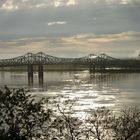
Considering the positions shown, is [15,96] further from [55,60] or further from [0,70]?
[0,70]

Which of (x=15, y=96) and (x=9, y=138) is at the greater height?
(x=15, y=96)

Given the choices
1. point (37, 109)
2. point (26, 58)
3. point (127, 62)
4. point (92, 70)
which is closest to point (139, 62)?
point (127, 62)

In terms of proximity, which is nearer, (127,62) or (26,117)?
(26,117)

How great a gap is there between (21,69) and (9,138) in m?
165

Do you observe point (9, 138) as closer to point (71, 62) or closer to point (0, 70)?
point (71, 62)

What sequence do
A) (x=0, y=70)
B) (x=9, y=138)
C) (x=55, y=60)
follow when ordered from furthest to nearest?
(x=0, y=70) < (x=55, y=60) < (x=9, y=138)

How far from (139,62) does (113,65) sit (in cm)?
901

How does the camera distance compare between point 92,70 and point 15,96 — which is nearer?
point 15,96

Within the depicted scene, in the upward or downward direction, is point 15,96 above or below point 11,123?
above

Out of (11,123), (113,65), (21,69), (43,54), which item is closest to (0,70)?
(21,69)

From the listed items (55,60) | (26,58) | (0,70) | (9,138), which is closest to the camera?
(9,138)

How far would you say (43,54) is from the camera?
5817 inches

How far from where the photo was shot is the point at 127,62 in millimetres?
151000

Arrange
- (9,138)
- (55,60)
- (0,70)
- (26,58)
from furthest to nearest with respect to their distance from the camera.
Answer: (0,70) → (55,60) → (26,58) → (9,138)
